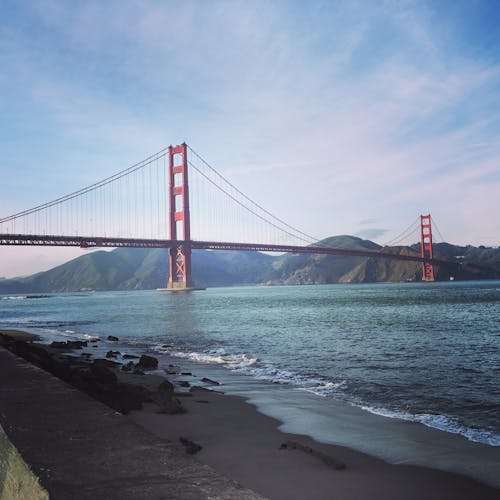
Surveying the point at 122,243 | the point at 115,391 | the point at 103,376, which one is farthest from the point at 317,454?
the point at 122,243

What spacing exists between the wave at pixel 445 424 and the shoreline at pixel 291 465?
1301mm

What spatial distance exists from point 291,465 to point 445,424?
2526mm

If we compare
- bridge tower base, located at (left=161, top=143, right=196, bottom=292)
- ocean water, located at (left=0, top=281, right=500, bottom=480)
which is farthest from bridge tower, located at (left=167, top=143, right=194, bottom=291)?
ocean water, located at (left=0, top=281, right=500, bottom=480)

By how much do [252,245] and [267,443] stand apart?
55.4 metres

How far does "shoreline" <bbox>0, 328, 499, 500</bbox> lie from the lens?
3488 mm

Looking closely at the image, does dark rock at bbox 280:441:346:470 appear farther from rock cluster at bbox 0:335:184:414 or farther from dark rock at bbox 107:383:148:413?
dark rock at bbox 107:383:148:413

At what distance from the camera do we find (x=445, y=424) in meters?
5.48

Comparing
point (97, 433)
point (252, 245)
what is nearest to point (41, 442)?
point (97, 433)

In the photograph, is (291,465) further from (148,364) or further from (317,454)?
(148,364)

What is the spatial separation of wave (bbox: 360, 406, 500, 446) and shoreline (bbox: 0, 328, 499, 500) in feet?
4.27


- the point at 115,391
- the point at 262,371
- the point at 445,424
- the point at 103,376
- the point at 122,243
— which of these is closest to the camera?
the point at 445,424

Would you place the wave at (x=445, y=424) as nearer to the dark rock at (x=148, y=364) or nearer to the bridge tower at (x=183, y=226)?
the dark rock at (x=148, y=364)

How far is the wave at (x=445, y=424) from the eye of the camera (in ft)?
16.1

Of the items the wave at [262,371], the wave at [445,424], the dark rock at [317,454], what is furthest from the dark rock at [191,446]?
the wave at [262,371]
